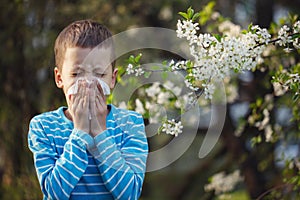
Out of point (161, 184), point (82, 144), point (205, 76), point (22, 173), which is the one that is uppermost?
point (205, 76)

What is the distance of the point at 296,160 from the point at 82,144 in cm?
129

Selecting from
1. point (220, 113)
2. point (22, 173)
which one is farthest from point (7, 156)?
point (220, 113)

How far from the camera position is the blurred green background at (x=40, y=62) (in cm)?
351

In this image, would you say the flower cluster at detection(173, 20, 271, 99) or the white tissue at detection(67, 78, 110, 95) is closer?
the white tissue at detection(67, 78, 110, 95)

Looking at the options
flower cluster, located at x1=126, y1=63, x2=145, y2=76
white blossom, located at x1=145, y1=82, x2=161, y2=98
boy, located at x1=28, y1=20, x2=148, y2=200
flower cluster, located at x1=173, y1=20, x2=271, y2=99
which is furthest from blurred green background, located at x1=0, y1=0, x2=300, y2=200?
boy, located at x1=28, y1=20, x2=148, y2=200

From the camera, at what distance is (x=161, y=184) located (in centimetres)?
617

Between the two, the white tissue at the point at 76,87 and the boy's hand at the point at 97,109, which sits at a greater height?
the white tissue at the point at 76,87

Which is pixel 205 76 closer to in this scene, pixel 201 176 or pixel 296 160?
pixel 296 160

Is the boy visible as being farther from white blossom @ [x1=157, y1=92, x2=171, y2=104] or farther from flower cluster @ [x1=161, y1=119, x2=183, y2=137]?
white blossom @ [x1=157, y1=92, x2=171, y2=104]

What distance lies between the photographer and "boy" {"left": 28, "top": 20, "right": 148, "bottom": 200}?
1413 mm

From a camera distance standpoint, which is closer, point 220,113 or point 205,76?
point 205,76

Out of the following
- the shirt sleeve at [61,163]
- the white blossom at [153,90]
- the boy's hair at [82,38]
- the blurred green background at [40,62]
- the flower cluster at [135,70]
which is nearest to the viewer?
the shirt sleeve at [61,163]

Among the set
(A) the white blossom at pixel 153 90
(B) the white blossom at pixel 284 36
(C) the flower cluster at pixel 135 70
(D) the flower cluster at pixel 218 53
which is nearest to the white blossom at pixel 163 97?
(A) the white blossom at pixel 153 90

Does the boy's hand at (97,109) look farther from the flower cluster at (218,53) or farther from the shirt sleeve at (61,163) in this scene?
the flower cluster at (218,53)
